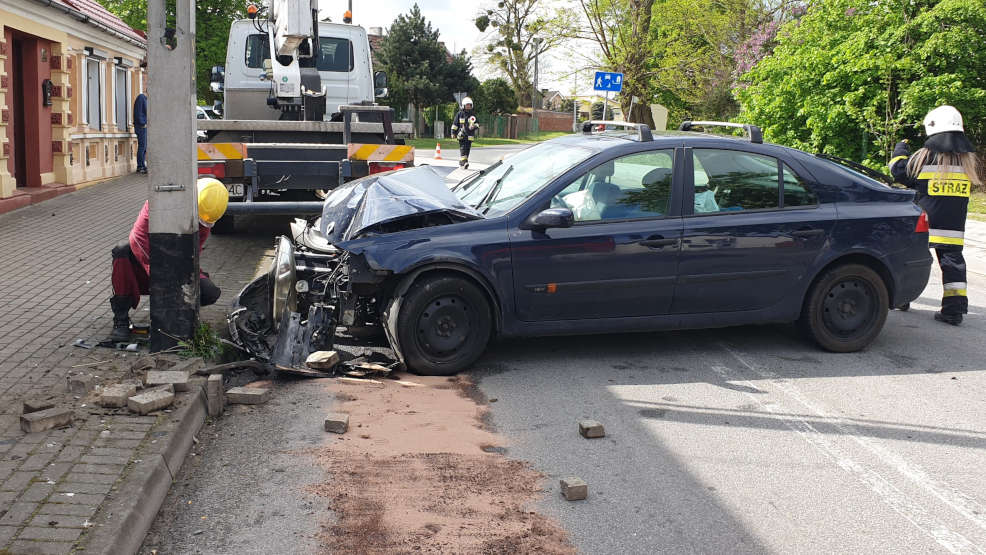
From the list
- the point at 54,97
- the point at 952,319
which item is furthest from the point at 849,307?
the point at 54,97

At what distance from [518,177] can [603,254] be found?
1.08m

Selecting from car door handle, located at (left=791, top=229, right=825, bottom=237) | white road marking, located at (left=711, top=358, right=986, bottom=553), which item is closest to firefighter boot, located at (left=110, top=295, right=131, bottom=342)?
white road marking, located at (left=711, top=358, right=986, bottom=553)

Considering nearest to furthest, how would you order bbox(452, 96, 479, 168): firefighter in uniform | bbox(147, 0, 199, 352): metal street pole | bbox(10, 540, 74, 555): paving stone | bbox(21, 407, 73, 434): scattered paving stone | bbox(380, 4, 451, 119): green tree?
→ bbox(10, 540, 74, 555): paving stone
bbox(21, 407, 73, 434): scattered paving stone
bbox(147, 0, 199, 352): metal street pole
bbox(452, 96, 479, 168): firefighter in uniform
bbox(380, 4, 451, 119): green tree

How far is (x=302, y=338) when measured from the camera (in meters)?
6.49

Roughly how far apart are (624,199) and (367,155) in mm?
5241

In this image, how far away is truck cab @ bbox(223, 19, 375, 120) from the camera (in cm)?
1346

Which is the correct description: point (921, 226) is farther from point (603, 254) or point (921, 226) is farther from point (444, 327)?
point (444, 327)

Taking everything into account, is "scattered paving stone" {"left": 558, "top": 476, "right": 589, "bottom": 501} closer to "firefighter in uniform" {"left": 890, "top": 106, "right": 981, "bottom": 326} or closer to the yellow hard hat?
the yellow hard hat

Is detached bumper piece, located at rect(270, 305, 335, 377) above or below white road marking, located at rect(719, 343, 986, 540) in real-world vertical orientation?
above

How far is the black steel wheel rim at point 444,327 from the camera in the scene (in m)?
6.36

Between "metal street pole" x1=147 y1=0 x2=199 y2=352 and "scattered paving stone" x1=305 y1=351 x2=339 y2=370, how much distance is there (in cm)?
91

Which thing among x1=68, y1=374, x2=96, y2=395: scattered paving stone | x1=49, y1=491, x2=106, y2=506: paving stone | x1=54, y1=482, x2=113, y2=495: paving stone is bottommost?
x1=49, y1=491, x2=106, y2=506: paving stone

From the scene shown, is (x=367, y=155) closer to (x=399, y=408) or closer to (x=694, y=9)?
(x=399, y=408)

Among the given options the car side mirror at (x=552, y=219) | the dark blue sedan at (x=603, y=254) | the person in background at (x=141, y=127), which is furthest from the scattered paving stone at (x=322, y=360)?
the person in background at (x=141, y=127)
